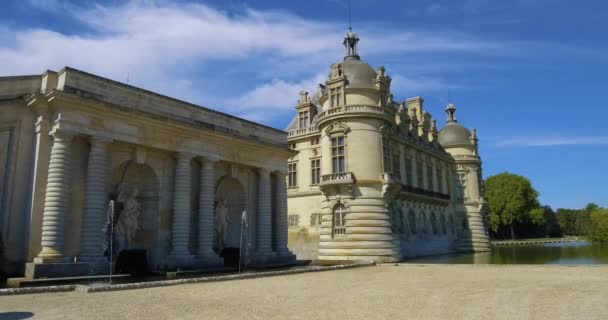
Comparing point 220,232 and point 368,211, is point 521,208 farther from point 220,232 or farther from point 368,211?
point 220,232

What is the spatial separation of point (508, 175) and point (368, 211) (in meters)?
55.7

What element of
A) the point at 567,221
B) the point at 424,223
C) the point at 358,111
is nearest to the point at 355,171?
the point at 358,111

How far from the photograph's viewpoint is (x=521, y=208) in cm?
7431

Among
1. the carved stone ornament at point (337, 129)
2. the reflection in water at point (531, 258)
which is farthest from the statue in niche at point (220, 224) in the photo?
the reflection in water at point (531, 258)

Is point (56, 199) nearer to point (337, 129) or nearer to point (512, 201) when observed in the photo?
point (337, 129)

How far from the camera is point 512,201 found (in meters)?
73.9

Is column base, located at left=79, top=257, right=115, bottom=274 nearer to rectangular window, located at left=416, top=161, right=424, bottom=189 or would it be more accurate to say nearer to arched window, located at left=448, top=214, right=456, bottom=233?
rectangular window, located at left=416, top=161, right=424, bottom=189

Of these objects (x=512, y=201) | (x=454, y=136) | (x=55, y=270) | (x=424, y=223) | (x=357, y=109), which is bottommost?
(x=55, y=270)

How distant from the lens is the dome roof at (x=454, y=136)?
53.5 metres

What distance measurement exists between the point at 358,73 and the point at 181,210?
17.5m

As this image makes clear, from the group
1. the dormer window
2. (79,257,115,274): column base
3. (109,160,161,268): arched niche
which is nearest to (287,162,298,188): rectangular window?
the dormer window

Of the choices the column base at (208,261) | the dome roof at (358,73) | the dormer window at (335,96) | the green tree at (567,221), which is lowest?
the column base at (208,261)

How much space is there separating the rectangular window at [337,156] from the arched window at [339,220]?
2.56m

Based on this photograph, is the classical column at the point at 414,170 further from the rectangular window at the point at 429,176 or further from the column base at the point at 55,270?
the column base at the point at 55,270
